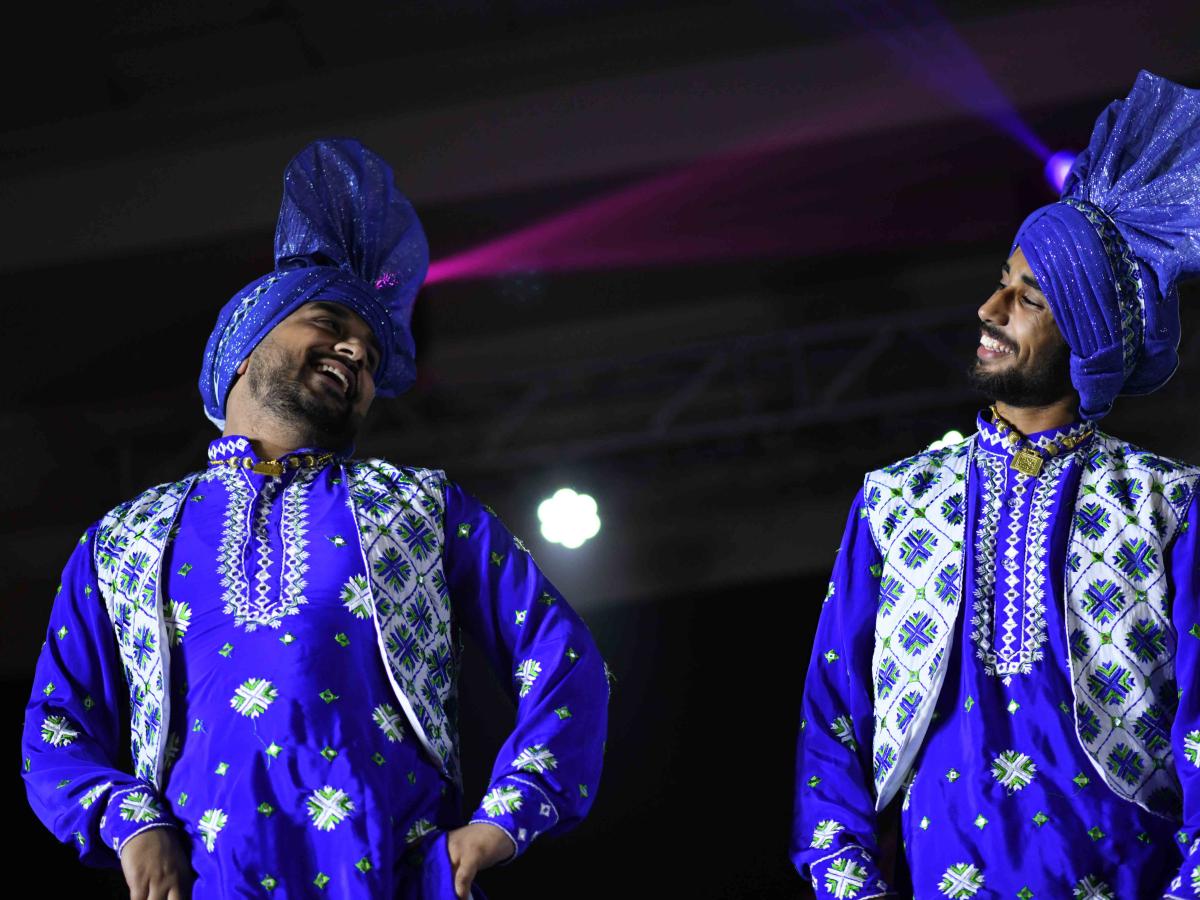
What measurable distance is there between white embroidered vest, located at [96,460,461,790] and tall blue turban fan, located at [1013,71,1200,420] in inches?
40.3

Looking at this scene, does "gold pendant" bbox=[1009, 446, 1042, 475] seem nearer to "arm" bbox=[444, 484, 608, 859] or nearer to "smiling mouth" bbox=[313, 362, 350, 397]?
"arm" bbox=[444, 484, 608, 859]

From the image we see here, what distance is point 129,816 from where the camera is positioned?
7.55 ft

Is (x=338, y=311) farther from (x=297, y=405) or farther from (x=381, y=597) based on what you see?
(x=381, y=597)

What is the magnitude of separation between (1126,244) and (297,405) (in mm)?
1355

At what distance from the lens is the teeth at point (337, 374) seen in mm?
2809

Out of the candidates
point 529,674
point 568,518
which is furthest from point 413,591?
point 568,518

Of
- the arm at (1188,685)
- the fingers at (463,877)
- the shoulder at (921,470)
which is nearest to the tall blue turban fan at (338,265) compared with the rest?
the shoulder at (921,470)

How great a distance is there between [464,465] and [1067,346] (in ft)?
8.99

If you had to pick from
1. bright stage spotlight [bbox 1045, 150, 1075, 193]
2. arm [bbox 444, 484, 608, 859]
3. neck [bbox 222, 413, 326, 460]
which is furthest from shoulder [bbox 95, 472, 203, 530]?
bright stage spotlight [bbox 1045, 150, 1075, 193]

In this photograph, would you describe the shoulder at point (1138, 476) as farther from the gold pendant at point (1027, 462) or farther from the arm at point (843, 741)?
the arm at point (843, 741)

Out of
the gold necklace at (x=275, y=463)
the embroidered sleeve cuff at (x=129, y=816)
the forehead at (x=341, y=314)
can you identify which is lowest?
the embroidered sleeve cuff at (x=129, y=816)

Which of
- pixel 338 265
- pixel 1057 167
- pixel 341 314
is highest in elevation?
pixel 1057 167

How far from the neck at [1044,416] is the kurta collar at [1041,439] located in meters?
0.01

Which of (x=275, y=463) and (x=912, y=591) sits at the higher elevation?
(x=275, y=463)
